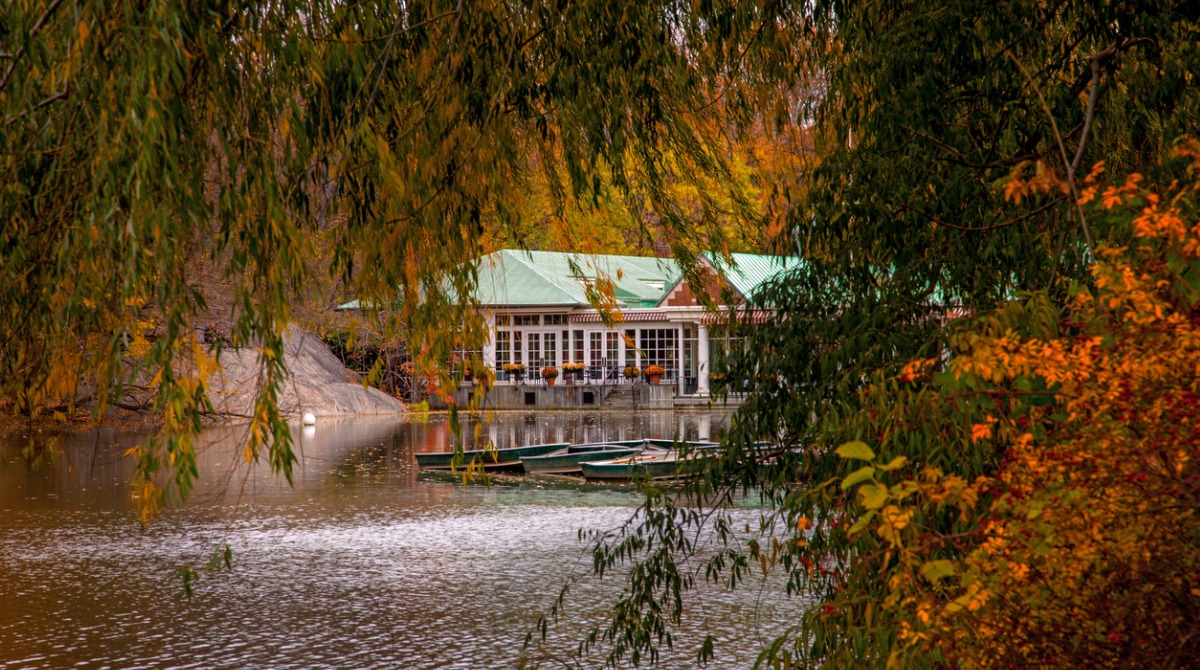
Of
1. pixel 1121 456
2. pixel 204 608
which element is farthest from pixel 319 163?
pixel 204 608

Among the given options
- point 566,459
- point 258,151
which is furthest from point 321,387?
point 258,151

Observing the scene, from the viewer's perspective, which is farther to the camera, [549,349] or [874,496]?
[549,349]

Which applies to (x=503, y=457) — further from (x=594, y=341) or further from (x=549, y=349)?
(x=549, y=349)

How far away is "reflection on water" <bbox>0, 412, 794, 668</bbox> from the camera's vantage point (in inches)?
402

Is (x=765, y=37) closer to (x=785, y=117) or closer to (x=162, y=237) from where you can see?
(x=785, y=117)

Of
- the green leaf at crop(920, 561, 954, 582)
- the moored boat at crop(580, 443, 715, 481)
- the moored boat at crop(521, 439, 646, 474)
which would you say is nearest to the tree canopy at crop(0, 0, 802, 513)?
the green leaf at crop(920, 561, 954, 582)

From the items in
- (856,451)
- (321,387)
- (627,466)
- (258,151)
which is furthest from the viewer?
(321,387)

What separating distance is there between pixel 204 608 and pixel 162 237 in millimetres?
9122

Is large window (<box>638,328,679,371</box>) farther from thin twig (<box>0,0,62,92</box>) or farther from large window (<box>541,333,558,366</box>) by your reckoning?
thin twig (<box>0,0,62,92</box>)

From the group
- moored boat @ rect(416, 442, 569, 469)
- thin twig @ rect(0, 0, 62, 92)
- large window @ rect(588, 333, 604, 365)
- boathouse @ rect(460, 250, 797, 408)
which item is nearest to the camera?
thin twig @ rect(0, 0, 62, 92)

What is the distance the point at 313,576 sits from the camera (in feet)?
43.2

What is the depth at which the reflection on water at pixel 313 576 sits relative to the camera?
33.5ft

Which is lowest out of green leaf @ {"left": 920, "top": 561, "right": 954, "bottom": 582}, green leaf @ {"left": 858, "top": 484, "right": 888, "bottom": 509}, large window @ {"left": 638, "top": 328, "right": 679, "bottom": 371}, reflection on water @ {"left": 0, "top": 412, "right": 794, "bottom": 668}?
reflection on water @ {"left": 0, "top": 412, "right": 794, "bottom": 668}

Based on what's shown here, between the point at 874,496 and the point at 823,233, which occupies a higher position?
the point at 823,233
